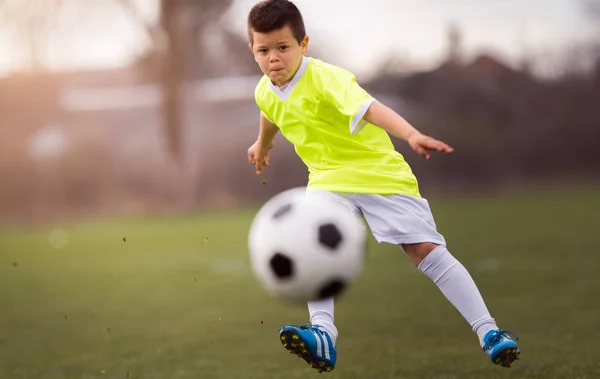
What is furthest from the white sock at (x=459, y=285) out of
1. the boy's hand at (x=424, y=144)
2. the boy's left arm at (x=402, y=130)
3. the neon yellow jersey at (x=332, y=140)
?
the boy's hand at (x=424, y=144)

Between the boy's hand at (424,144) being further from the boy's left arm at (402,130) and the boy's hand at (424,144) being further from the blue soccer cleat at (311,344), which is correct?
the blue soccer cleat at (311,344)

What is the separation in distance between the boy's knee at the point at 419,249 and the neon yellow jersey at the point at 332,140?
209 mm

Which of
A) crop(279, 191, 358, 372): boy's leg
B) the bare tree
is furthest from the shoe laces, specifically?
the bare tree

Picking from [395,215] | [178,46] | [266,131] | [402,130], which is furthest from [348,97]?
[178,46]

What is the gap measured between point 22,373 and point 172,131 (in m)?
13.3

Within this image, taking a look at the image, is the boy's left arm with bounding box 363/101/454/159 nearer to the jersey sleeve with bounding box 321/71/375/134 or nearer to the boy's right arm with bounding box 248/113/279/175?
the jersey sleeve with bounding box 321/71/375/134

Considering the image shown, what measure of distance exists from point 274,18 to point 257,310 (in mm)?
3245

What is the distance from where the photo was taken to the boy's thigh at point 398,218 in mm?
3648

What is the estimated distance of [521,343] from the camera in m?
4.67

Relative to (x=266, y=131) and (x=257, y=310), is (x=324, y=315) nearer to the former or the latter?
(x=266, y=131)

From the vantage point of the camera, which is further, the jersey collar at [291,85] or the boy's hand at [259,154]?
the boy's hand at [259,154]

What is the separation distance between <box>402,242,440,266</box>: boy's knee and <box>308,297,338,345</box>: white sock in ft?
1.25

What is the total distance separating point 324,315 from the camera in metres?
3.66

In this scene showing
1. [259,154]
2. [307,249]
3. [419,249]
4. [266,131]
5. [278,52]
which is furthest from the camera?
[259,154]
